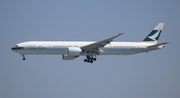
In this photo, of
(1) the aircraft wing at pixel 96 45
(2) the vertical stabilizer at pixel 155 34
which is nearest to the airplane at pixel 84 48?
(1) the aircraft wing at pixel 96 45

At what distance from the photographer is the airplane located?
6388 cm

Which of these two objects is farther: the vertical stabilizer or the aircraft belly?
the vertical stabilizer

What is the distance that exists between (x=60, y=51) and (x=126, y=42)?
42.6 feet

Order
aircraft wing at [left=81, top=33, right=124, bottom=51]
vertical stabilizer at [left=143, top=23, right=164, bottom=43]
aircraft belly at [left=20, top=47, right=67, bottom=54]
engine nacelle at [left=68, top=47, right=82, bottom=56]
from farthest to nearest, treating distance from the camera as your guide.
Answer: vertical stabilizer at [left=143, top=23, right=164, bottom=43]
aircraft belly at [left=20, top=47, right=67, bottom=54]
aircraft wing at [left=81, top=33, right=124, bottom=51]
engine nacelle at [left=68, top=47, right=82, bottom=56]

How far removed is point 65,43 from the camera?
65.4 m

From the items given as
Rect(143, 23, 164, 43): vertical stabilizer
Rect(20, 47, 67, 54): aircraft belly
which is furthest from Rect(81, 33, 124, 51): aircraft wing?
Rect(143, 23, 164, 43): vertical stabilizer

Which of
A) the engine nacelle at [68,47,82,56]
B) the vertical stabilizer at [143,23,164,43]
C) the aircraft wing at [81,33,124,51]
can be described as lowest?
the engine nacelle at [68,47,82,56]

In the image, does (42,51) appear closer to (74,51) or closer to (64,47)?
(64,47)

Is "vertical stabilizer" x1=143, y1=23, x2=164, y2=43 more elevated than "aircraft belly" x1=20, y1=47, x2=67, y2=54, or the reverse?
"vertical stabilizer" x1=143, y1=23, x2=164, y2=43

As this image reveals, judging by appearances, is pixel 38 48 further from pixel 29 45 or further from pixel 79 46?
pixel 79 46

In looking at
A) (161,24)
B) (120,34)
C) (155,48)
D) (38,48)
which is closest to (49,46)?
(38,48)

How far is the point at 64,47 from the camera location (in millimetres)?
64688

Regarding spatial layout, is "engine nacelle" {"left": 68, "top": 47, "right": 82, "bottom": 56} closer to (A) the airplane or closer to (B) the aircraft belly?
(A) the airplane

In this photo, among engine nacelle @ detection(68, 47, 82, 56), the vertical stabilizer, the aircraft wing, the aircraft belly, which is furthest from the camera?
the vertical stabilizer
